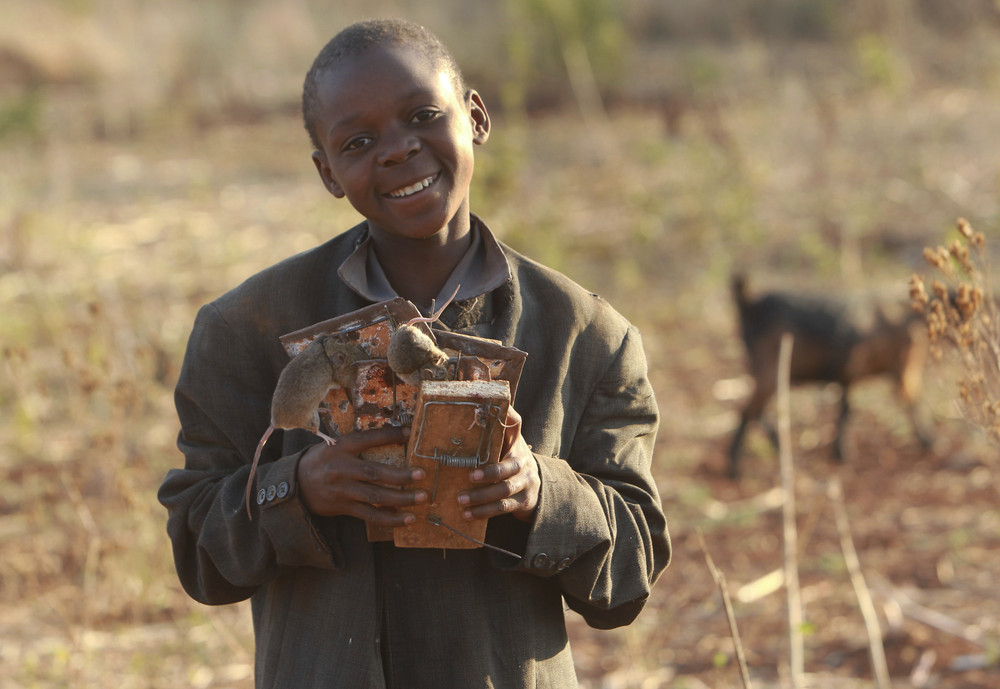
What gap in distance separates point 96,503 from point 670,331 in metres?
4.32

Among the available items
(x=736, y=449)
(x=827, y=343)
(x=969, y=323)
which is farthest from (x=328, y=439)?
(x=827, y=343)

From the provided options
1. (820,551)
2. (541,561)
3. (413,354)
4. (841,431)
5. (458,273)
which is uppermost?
(458,273)

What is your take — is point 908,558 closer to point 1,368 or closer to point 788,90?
point 1,368

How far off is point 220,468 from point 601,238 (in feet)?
26.1

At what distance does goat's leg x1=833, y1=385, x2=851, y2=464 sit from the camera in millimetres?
5926

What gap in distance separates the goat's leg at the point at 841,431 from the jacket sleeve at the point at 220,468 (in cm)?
474

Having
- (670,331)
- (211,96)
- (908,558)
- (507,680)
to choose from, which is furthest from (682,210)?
(507,680)

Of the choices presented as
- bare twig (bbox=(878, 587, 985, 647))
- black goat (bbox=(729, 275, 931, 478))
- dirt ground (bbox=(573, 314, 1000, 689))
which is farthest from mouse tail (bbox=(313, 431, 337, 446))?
black goat (bbox=(729, 275, 931, 478))

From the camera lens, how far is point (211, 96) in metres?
14.4

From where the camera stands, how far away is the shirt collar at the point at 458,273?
171 cm

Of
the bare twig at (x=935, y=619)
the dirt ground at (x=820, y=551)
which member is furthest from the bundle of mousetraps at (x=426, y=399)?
the bare twig at (x=935, y=619)

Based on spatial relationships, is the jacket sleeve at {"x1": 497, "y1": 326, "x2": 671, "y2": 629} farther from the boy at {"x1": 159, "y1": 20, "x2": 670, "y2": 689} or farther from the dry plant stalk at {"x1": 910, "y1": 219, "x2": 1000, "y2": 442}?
the dry plant stalk at {"x1": 910, "y1": 219, "x2": 1000, "y2": 442}

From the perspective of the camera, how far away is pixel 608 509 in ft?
Result: 5.63

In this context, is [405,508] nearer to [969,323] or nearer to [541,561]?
[541,561]
